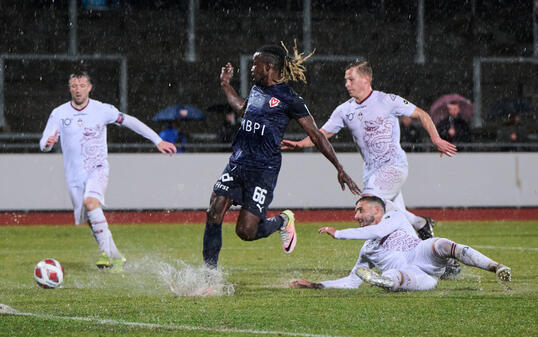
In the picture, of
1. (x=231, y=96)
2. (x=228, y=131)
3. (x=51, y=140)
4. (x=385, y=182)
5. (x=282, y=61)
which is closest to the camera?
(x=282, y=61)

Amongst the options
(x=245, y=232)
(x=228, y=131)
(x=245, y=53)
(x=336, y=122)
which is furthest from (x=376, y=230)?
(x=245, y=53)

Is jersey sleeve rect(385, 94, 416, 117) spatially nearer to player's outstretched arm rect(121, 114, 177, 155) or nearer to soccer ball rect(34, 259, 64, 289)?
player's outstretched arm rect(121, 114, 177, 155)

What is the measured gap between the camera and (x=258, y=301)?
7.54 metres

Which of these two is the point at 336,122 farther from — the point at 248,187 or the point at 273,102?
the point at 248,187

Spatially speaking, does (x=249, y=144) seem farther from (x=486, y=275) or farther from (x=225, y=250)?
(x=225, y=250)

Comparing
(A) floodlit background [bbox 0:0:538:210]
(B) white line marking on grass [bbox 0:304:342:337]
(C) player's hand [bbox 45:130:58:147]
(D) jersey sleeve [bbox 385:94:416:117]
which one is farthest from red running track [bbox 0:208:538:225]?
(B) white line marking on grass [bbox 0:304:342:337]

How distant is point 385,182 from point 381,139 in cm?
45

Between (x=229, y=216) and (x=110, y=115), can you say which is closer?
(x=110, y=115)

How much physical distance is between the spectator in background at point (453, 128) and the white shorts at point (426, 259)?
36.5ft

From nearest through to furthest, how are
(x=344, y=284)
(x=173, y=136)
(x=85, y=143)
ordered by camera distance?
(x=344, y=284)
(x=85, y=143)
(x=173, y=136)

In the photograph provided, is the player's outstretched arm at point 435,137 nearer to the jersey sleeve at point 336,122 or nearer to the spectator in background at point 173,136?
the jersey sleeve at point 336,122

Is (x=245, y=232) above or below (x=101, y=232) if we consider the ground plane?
above

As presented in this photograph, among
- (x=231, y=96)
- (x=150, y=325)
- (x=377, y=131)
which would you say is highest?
(x=231, y=96)

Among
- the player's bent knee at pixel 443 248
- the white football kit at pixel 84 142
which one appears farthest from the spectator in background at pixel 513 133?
the player's bent knee at pixel 443 248
